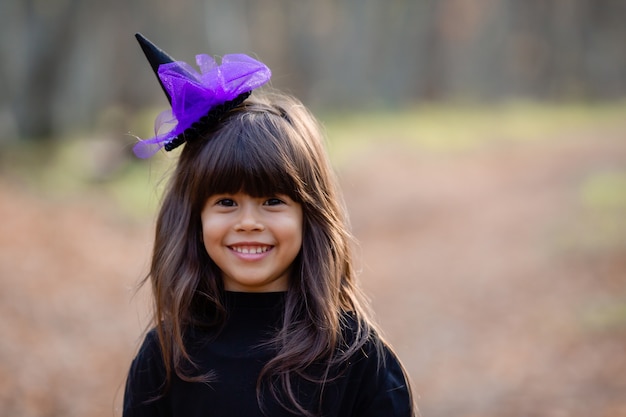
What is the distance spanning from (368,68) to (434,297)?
1745 cm

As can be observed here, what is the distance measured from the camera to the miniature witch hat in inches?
87.0

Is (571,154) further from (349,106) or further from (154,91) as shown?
(349,106)

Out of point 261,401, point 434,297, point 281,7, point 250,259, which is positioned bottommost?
point 434,297

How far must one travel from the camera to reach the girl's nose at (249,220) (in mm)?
2098

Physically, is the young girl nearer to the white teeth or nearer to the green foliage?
the white teeth

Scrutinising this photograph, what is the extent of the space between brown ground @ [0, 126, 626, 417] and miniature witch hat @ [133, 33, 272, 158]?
0.79 m

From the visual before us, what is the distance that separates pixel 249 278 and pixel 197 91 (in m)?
0.56

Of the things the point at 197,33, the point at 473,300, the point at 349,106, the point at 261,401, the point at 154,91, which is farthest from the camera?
the point at 349,106

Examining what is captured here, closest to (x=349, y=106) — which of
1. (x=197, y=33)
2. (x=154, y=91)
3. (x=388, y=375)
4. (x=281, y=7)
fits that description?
(x=281, y=7)

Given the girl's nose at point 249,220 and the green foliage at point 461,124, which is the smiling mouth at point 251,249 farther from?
the green foliage at point 461,124

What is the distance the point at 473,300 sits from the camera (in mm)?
6914

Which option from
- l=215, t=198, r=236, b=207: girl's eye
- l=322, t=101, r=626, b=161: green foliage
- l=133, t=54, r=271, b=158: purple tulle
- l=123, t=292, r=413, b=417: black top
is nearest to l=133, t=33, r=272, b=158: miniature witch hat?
l=133, t=54, r=271, b=158: purple tulle

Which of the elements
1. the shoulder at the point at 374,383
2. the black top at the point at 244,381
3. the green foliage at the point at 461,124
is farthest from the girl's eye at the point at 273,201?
the green foliage at the point at 461,124

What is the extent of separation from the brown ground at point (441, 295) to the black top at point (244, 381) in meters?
0.64
